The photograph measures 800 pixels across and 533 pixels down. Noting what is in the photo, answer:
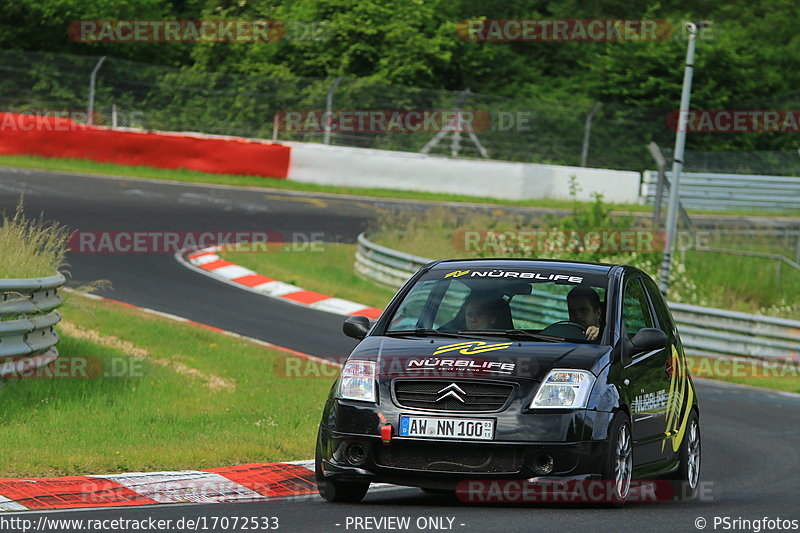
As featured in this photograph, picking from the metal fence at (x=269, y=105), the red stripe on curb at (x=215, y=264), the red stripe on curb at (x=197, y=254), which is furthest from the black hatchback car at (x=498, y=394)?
the metal fence at (x=269, y=105)

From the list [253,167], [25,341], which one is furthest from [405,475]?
[253,167]

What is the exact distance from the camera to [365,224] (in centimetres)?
2742

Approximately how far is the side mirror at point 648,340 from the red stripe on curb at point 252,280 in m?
13.7

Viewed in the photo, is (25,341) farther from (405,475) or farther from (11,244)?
(405,475)

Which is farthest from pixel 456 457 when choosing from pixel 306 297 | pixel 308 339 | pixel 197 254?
pixel 197 254

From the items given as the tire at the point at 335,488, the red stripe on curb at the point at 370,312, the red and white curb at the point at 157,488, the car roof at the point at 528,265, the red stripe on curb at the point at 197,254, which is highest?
the car roof at the point at 528,265

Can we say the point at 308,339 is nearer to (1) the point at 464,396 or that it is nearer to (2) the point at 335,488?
(2) the point at 335,488

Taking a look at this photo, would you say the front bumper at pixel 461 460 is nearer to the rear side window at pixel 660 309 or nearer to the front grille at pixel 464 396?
the front grille at pixel 464 396

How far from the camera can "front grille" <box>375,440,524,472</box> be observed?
6918 mm

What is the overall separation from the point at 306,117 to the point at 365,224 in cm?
724

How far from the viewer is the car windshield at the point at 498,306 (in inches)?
310

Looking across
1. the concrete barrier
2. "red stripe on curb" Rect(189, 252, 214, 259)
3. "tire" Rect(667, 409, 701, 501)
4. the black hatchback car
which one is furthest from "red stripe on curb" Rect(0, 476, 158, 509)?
the concrete barrier

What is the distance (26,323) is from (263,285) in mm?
10649

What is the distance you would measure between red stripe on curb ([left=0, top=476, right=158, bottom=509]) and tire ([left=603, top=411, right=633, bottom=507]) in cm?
263
